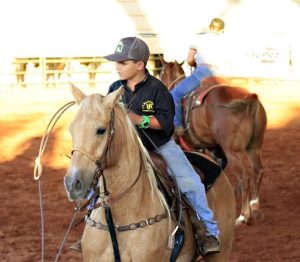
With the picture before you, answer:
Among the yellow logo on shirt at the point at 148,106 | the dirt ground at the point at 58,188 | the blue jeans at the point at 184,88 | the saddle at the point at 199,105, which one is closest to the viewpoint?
the yellow logo on shirt at the point at 148,106

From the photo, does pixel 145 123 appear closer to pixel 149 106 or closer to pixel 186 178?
pixel 149 106

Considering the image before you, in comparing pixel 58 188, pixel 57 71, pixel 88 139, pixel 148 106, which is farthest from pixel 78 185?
pixel 57 71

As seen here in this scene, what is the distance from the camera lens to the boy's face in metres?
4.93

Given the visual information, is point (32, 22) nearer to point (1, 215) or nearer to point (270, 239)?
point (1, 215)

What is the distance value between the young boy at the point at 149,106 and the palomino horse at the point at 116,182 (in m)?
0.22

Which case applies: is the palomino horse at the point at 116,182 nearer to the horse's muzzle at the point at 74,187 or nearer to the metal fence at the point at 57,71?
the horse's muzzle at the point at 74,187

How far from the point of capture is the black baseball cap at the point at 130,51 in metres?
4.88

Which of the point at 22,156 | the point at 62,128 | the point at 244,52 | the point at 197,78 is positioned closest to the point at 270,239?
the point at 197,78

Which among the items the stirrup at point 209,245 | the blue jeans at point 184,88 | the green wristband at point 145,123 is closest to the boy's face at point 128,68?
the green wristband at point 145,123

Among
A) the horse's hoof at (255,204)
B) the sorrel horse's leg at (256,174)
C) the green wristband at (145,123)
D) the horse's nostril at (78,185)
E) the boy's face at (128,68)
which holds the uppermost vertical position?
the boy's face at (128,68)

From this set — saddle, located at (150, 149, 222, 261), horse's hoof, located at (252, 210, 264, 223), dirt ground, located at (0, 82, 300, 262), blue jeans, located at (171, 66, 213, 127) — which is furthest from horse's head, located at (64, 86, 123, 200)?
blue jeans, located at (171, 66, 213, 127)

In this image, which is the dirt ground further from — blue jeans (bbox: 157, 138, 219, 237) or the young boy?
the young boy

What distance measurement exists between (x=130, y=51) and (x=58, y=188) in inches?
270

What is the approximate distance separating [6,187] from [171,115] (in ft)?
22.7
